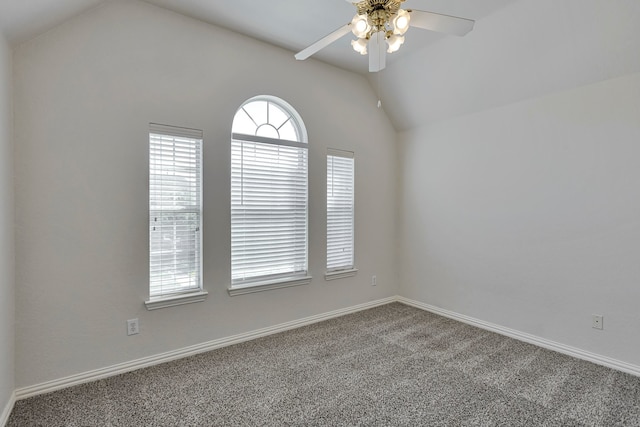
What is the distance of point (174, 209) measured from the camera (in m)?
2.83

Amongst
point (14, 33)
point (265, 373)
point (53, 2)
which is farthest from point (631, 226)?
point (14, 33)

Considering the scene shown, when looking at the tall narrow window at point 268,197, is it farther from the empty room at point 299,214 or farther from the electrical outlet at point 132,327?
the electrical outlet at point 132,327

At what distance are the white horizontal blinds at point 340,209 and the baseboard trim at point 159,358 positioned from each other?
64 cm

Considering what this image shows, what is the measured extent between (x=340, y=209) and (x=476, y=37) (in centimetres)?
219

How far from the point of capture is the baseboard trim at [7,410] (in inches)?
77.6

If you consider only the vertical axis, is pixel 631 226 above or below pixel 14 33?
below

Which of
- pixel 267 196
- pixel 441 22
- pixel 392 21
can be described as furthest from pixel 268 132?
pixel 441 22

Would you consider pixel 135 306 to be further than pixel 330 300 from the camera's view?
No

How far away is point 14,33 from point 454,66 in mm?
3558

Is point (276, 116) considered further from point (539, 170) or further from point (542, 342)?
point (542, 342)

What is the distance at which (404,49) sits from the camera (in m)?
3.44

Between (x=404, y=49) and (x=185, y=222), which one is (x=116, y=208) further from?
(x=404, y=49)

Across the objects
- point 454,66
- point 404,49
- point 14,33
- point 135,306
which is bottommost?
point 135,306

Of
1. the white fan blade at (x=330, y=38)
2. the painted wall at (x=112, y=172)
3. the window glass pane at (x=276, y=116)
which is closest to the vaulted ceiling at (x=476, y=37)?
the painted wall at (x=112, y=172)
